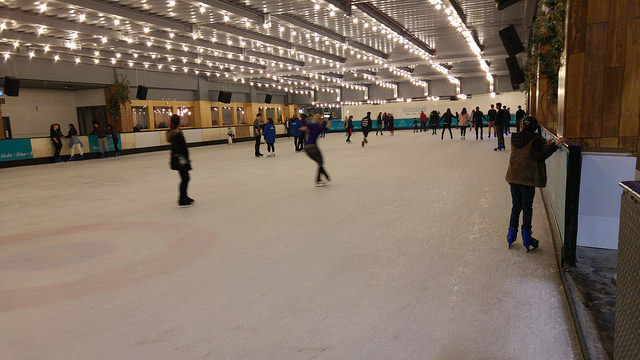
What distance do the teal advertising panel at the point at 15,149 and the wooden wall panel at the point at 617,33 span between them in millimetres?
18209

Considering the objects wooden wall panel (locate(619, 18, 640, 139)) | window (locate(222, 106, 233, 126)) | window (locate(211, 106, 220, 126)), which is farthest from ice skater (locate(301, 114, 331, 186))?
window (locate(222, 106, 233, 126))

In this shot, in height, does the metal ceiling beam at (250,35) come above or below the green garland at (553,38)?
above

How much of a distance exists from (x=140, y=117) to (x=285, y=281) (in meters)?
25.2

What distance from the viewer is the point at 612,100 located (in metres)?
4.50

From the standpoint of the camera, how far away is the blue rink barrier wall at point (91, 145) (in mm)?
15797

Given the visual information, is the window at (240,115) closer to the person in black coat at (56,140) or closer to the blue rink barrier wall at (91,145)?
the blue rink barrier wall at (91,145)

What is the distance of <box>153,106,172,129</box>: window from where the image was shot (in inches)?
1052

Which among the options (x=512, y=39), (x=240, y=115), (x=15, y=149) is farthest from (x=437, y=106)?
(x=15, y=149)

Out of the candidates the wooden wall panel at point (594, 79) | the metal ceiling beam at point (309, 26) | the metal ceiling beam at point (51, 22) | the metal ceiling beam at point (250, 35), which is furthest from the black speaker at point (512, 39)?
the metal ceiling beam at point (51, 22)

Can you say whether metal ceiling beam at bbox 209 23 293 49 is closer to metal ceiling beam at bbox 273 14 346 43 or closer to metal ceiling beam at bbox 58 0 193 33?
metal ceiling beam at bbox 58 0 193 33

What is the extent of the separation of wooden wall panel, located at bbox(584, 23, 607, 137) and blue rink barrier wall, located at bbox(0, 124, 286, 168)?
1441 centimetres

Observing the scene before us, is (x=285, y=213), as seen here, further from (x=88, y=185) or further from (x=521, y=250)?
(x=88, y=185)

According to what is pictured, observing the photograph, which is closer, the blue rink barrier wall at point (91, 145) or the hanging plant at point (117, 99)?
the blue rink barrier wall at point (91, 145)

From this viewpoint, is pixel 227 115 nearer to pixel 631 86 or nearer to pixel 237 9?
pixel 237 9
